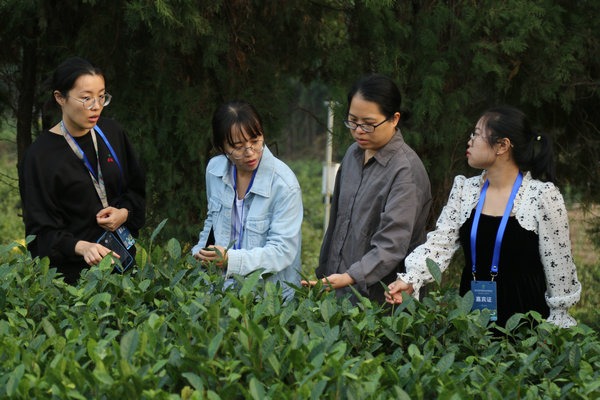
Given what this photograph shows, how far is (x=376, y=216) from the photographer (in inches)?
157

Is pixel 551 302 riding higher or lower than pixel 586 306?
higher

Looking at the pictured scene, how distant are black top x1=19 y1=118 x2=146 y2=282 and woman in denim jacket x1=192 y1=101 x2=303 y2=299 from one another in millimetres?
478

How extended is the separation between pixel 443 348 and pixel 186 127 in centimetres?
310

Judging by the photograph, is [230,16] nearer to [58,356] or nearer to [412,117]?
[412,117]

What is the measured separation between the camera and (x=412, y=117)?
5.38 m

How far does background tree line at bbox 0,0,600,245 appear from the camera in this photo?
5242mm

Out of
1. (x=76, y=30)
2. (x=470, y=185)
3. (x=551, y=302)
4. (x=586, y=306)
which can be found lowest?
(x=586, y=306)

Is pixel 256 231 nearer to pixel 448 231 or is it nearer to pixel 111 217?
pixel 111 217

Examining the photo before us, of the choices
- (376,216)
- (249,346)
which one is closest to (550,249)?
(376,216)

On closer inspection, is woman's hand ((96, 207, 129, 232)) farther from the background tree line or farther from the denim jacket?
the background tree line

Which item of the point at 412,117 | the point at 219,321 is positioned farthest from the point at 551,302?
the point at 412,117

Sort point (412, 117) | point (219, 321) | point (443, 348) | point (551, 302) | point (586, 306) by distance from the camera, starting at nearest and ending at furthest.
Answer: point (219, 321) → point (443, 348) → point (551, 302) → point (412, 117) → point (586, 306)

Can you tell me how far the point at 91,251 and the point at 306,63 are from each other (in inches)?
99.5

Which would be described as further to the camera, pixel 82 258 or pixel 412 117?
pixel 412 117
